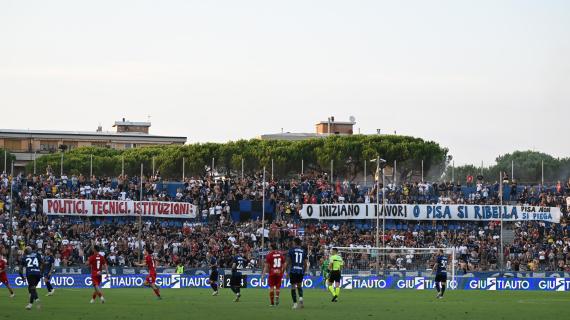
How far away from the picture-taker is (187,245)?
70.3 meters

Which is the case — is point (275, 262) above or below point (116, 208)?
below

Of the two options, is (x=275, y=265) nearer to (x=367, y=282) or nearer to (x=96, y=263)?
(x=96, y=263)

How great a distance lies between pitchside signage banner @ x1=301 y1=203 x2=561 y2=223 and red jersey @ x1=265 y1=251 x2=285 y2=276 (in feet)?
147

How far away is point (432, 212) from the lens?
79.9 m

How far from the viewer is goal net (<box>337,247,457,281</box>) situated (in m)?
64.5

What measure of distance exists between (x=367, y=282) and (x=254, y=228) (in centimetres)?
1570

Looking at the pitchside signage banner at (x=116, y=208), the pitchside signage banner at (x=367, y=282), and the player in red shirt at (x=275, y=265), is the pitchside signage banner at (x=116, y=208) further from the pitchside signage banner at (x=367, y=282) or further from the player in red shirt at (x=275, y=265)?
the player in red shirt at (x=275, y=265)

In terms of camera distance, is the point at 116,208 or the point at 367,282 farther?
the point at 116,208

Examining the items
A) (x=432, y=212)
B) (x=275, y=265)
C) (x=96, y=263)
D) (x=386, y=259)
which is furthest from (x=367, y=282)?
(x=275, y=265)

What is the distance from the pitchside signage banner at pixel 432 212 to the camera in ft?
260

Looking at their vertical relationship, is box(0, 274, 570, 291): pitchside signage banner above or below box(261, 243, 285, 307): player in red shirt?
below

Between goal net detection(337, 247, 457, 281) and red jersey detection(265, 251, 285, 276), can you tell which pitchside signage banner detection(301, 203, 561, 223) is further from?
red jersey detection(265, 251, 285, 276)

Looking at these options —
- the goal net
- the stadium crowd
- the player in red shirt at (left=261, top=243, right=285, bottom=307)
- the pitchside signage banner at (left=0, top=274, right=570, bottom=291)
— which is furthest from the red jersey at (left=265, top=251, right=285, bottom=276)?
the stadium crowd

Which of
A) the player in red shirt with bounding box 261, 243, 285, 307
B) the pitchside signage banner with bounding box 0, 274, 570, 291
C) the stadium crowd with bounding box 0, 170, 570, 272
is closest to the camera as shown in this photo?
the player in red shirt with bounding box 261, 243, 285, 307
